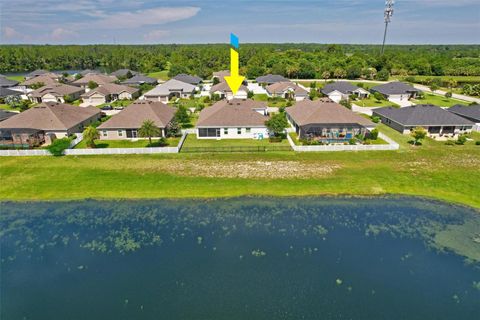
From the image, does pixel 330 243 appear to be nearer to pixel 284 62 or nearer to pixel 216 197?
pixel 216 197

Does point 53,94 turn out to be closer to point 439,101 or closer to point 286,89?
point 286,89

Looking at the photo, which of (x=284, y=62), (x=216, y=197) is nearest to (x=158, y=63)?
(x=284, y=62)

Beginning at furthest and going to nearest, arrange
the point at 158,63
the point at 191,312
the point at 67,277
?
the point at 158,63 → the point at 67,277 → the point at 191,312

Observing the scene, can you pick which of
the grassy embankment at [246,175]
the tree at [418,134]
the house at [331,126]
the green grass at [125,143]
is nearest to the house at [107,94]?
the green grass at [125,143]

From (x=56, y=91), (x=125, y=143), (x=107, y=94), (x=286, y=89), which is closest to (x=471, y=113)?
(x=286, y=89)

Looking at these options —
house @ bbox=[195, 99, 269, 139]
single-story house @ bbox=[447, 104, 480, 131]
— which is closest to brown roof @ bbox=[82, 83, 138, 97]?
house @ bbox=[195, 99, 269, 139]

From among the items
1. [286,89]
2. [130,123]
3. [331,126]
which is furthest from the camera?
[286,89]
